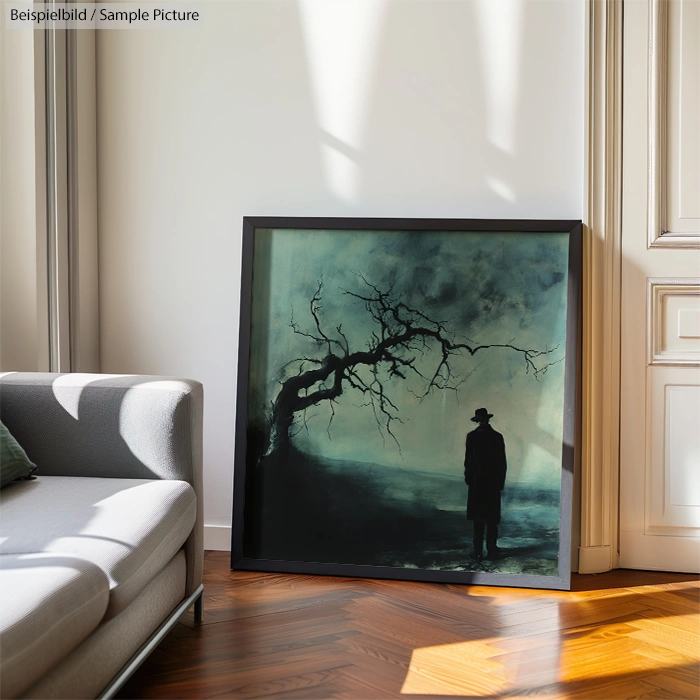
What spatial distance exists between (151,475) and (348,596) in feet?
2.53

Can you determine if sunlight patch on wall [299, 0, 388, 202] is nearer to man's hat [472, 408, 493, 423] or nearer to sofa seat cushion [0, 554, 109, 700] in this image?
man's hat [472, 408, 493, 423]

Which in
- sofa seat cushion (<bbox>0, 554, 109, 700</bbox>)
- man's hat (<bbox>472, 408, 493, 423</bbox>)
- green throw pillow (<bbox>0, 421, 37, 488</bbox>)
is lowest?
sofa seat cushion (<bbox>0, 554, 109, 700</bbox>)

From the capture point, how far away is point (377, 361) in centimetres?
252

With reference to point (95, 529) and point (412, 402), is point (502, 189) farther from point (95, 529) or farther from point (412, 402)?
point (95, 529)

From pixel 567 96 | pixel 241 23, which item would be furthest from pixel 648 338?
pixel 241 23

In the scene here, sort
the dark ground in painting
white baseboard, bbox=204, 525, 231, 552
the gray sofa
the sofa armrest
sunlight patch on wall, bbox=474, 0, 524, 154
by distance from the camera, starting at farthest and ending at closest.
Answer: white baseboard, bbox=204, 525, 231, 552 < sunlight patch on wall, bbox=474, 0, 524, 154 < the dark ground in painting < the sofa armrest < the gray sofa

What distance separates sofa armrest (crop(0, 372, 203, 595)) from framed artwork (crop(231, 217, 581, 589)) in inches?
22.2

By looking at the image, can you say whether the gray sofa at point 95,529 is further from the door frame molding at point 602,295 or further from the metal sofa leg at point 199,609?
the door frame molding at point 602,295

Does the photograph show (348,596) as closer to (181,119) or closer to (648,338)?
(648,338)

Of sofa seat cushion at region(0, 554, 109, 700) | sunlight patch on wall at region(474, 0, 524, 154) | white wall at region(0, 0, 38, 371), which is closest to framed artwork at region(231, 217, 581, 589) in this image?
sunlight patch on wall at region(474, 0, 524, 154)

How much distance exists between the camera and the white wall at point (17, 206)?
2516mm

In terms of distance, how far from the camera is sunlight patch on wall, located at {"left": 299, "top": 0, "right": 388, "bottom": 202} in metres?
2.60

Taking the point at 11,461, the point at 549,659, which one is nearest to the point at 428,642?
the point at 549,659

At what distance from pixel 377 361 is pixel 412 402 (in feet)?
0.63
